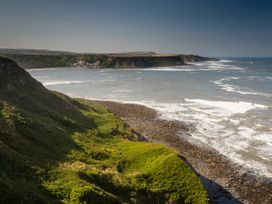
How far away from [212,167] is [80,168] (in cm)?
1378

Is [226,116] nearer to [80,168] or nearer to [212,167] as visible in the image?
[212,167]

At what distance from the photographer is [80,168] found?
1812 cm

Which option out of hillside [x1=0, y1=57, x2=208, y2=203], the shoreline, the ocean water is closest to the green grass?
hillside [x1=0, y1=57, x2=208, y2=203]

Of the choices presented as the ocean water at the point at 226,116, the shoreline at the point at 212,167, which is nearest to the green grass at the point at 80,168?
the shoreline at the point at 212,167

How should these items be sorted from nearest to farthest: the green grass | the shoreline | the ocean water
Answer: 1. the green grass
2. the shoreline
3. the ocean water

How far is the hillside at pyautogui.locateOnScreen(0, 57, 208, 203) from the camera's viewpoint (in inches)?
586

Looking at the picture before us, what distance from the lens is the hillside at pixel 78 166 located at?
14883 mm

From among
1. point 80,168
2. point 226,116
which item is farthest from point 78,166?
point 226,116

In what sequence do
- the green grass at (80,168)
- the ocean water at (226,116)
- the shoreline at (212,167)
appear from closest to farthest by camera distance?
the green grass at (80,168)
the shoreline at (212,167)
the ocean water at (226,116)

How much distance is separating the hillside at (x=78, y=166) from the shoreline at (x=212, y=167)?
3999 mm

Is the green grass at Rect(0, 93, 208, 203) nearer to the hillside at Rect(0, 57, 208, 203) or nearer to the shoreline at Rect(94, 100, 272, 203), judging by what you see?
the hillside at Rect(0, 57, 208, 203)

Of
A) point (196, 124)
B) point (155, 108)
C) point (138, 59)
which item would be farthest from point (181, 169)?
point (138, 59)

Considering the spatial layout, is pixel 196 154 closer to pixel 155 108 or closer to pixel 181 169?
pixel 181 169

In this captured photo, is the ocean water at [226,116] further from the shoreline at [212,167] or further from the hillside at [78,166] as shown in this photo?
the hillside at [78,166]
